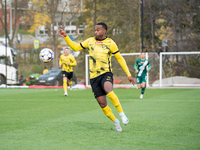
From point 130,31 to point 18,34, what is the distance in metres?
10.4

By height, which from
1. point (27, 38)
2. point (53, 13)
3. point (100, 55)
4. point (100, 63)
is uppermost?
point (53, 13)

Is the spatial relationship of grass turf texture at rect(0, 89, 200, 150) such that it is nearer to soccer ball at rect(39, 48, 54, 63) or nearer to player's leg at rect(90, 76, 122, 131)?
player's leg at rect(90, 76, 122, 131)

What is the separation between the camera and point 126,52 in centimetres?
2164

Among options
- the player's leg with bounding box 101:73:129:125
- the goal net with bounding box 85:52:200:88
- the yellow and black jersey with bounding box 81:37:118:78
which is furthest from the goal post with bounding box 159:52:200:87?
the player's leg with bounding box 101:73:129:125

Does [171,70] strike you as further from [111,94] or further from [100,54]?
[111,94]

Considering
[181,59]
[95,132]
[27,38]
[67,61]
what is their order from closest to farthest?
[95,132] < [67,61] < [181,59] < [27,38]

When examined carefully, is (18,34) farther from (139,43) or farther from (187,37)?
(187,37)

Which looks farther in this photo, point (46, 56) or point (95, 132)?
point (46, 56)

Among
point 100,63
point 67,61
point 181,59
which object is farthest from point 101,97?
point 181,59

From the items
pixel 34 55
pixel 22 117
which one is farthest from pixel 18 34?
pixel 22 117

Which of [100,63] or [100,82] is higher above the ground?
[100,63]

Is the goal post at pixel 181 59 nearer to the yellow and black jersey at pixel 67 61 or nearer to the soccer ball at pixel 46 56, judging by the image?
the yellow and black jersey at pixel 67 61

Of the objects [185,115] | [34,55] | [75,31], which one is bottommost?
[185,115]

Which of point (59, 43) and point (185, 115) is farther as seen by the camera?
point (59, 43)
